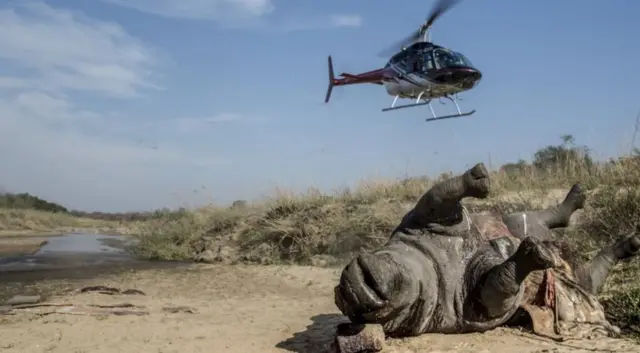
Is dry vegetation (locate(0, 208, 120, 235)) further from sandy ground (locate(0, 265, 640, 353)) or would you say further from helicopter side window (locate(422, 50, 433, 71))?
sandy ground (locate(0, 265, 640, 353))

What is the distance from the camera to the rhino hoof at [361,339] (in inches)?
127

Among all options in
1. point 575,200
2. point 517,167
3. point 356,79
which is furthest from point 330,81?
point 575,200

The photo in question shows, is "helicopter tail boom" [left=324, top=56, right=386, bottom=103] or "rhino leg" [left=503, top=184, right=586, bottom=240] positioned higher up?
"helicopter tail boom" [left=324, top=56, right=386, bottom=103]

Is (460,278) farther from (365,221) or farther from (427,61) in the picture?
(427,61)

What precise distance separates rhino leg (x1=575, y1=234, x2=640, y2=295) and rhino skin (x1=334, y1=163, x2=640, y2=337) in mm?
13

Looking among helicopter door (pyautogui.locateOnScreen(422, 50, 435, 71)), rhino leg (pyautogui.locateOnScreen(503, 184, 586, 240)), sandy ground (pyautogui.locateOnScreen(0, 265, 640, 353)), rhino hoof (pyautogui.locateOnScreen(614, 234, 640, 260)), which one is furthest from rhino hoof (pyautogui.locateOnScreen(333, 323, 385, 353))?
helicopter door (pyautogui.locateOnScreen(422, 50, 435, 71))

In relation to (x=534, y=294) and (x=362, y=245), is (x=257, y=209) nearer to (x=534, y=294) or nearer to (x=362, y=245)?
(x=362, y=245)

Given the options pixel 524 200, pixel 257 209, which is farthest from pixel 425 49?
pixel 524 200

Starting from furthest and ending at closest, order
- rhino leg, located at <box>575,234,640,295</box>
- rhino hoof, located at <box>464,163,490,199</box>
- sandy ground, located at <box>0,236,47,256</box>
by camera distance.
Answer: sandy ground, located at <box>0,236,47,256</box>
rhino leg, located at <box>575,234,640,295</box>
rhino hoof, located at <box>464,163,490,199</box>

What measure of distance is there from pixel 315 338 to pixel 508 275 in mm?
1553

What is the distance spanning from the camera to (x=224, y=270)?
10195 mm

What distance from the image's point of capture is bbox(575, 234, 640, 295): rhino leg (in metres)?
4.65

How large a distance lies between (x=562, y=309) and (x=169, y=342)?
2.70 m

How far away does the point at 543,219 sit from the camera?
5.07m
